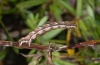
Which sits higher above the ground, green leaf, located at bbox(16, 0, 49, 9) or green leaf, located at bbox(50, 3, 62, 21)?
green leaf, located at bbox(16, 0, 49, 9)

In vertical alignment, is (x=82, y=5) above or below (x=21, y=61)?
above

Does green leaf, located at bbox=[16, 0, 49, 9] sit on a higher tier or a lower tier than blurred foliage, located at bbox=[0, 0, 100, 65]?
higher

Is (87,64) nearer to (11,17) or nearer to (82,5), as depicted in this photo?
(82,5)

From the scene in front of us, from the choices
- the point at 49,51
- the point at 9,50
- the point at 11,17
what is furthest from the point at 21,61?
the point at 49,51

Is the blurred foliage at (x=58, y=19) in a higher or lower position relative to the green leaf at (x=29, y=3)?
lower

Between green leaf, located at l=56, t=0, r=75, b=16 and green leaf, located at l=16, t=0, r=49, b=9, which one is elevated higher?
green leaf, located at l=16, t=0, r=49, b=9

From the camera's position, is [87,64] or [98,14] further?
[98,14]

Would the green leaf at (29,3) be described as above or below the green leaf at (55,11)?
above

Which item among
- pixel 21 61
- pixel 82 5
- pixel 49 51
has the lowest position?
pixel 21 61
